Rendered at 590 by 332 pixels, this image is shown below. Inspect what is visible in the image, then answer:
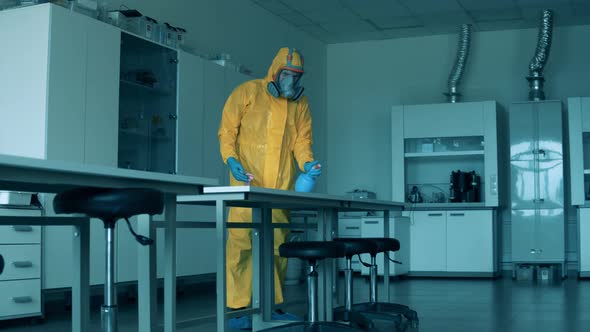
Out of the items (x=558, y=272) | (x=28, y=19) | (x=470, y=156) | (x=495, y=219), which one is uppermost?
(x=28, y=19)

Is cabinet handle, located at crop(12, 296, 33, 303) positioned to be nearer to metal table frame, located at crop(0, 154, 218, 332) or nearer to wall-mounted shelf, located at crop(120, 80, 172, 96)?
wall-mounted shelf, located at crop(120, 80, 172, 96)

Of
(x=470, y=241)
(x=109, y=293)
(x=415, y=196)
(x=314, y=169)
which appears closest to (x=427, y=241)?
(x=470, y=241)

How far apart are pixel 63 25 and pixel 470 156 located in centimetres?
546

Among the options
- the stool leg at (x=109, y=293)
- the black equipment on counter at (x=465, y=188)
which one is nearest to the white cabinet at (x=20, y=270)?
the stool leg at (x=109, y=293)

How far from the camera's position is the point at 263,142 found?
173 inches

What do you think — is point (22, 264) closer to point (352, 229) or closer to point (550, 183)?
point (352, 229)

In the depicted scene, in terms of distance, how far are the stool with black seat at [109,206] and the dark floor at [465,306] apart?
4.59ft

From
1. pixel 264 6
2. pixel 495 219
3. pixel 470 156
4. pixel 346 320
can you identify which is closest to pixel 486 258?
pixel 495 219

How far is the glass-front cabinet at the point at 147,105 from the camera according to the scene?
5.43 meters

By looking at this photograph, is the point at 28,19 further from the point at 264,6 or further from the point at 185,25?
the point at 264,6

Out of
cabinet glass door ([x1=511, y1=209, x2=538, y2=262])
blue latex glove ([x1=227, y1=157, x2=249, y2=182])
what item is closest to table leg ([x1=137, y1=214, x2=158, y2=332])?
blue latex glove ([x1=227, y1=157, x2=249, y2=182])

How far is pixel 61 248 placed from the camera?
487 centimetres

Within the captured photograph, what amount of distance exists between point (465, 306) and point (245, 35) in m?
3.79

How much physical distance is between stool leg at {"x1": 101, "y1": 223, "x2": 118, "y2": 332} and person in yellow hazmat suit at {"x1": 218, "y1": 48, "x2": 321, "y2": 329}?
6.83ft
